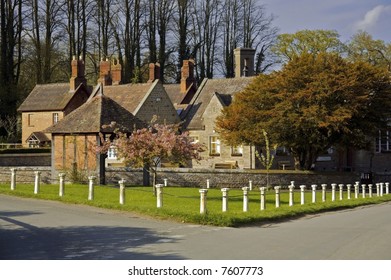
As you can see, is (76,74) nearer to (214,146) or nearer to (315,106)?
(214,146)

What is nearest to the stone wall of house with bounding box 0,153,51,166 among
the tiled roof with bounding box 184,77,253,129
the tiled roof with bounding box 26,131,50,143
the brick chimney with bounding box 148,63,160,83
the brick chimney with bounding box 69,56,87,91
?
the tiled roof with bounding box 26,131,50,143

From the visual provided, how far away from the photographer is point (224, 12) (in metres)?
84.9

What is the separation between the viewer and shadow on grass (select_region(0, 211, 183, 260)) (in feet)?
41.9

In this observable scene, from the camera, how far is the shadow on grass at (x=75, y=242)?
12781 mm

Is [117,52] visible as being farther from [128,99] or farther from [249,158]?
[249,158]

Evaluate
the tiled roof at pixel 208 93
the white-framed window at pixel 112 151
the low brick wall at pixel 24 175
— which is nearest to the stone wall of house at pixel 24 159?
the white-framed window at pixel 112 151

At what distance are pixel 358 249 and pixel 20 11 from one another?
208 ft

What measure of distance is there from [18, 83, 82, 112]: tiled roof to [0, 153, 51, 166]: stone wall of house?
12.0 meters

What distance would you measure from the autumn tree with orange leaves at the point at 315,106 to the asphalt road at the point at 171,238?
18.4 meters

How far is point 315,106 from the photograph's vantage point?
39.8 metres

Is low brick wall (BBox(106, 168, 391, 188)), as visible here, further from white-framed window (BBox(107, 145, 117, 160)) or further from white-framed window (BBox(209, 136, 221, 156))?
white-framed window (BBox(209, 136, 221, 156))

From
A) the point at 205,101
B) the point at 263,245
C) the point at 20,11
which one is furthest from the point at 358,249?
the point at 20,11

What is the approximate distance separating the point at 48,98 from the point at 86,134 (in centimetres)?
2917

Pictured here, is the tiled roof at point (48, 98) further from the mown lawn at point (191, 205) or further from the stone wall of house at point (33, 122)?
the mown lawn at point (191, 205)
